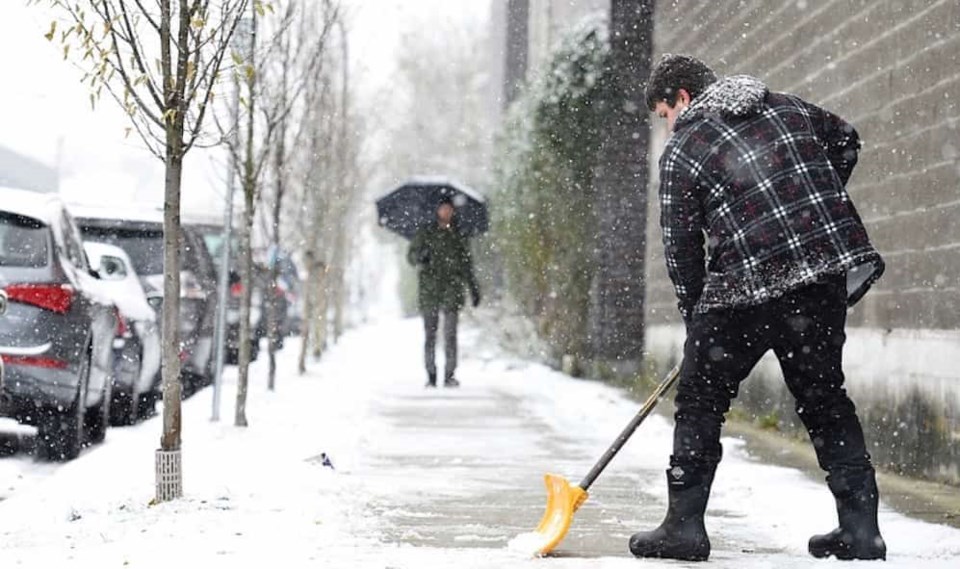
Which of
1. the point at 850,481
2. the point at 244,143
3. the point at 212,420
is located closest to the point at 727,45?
the point at 244,143

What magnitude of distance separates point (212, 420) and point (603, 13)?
7.81 m

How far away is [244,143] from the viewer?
11.2 meters

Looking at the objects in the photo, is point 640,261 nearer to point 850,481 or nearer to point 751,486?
point 751,486

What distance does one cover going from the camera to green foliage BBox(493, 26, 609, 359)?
16531 millimetres

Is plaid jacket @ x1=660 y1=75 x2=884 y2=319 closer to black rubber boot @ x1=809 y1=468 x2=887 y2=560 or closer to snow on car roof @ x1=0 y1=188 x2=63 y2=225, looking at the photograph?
black rubber boot @ x1=809 y1=468 x2=887 y2=560

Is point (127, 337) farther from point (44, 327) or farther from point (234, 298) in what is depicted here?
point (234, 298)

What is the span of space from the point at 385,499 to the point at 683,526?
6.37 feet

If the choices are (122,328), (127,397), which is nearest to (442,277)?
(127,397)

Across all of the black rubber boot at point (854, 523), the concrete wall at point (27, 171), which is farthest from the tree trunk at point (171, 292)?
Answer: the concrete wall at point (27, 171)

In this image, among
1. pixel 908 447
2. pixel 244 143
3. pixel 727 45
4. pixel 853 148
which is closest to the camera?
pixel 853 148

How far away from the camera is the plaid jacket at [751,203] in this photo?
4.89 meters

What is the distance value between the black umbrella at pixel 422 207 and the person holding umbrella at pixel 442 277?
3.36 meters

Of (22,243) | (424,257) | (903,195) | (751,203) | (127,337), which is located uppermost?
(903,195)

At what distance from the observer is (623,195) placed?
16000 millimetres
